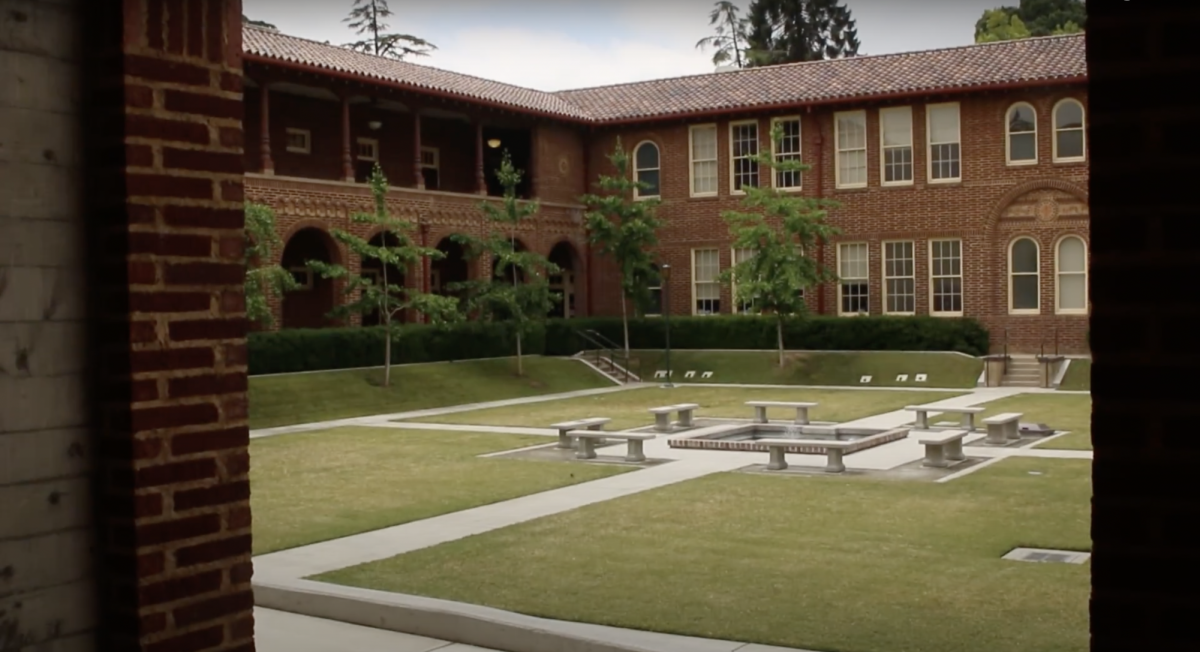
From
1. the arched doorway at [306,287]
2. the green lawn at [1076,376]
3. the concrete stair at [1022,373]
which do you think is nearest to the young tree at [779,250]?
the concrete stair at [1022,373]

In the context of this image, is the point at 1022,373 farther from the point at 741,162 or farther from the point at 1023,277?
the point at 741,162

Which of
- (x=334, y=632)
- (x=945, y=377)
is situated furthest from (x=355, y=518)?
(x=945, y=377)

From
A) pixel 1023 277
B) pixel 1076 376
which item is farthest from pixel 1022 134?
pixel 1076 376

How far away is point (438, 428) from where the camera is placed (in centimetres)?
2328

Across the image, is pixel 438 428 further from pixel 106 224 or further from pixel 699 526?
pixel 106 224

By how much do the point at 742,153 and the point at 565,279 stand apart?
24.2ft

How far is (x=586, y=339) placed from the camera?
38625 mm

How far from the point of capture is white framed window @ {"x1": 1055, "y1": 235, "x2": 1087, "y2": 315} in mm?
34125

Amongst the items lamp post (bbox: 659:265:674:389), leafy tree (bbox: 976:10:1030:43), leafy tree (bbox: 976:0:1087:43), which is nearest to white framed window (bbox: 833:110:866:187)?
lamp post (bbox: 659:265:674:389)

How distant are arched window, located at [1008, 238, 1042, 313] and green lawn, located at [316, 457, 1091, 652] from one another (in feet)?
70.1

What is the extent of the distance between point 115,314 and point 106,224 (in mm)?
279

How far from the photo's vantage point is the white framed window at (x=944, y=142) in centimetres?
3600

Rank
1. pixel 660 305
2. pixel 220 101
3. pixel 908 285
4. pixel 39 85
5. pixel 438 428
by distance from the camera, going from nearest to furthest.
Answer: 1. pixel 39 85
2. pixel 220 101
3. pixel 438 428
4. pixel 908 285
5. pixel 660 305

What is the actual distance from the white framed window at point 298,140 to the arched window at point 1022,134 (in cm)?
2002
